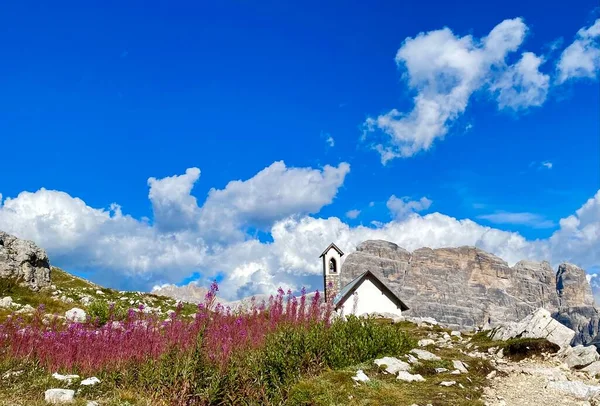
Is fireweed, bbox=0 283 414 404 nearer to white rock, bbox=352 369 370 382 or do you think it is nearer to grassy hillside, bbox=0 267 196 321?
white rock, bbox=352 369 370 382

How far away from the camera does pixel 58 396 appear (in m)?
8.12

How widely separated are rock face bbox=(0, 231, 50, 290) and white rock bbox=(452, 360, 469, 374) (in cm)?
2223

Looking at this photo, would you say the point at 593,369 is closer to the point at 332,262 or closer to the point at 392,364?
the point at 392,364

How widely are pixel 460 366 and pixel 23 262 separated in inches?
915

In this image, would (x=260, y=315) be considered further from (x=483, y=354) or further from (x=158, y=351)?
(x=483, y=354)

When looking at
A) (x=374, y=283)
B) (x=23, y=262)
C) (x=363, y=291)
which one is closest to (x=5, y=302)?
(x=23, y=262)

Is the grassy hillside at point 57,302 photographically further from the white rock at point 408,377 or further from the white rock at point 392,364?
the white rock at point 408,377

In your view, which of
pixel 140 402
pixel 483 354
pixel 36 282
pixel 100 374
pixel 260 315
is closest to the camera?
pixel 140 402

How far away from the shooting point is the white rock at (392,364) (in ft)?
36.7

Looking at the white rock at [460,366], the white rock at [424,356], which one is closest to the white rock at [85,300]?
the white rock at [424,356]

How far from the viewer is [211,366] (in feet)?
29.8

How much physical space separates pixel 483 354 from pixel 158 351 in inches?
483

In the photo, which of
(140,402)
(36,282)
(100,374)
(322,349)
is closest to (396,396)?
(322,349)

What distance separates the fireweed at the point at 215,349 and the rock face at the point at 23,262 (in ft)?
48.4
